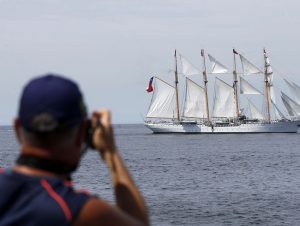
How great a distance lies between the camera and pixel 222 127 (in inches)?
4924

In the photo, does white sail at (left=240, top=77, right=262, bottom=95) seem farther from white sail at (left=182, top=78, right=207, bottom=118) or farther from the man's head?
the man's head

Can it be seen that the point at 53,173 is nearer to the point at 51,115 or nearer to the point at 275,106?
the point at 51,115

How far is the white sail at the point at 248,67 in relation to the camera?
426ft

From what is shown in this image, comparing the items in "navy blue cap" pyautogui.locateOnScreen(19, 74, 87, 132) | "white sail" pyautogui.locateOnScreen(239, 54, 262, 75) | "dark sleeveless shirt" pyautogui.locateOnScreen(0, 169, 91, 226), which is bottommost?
"dark sleeveless shirt" pyautogui.locateOnScreen(0, 169, 91, 226)

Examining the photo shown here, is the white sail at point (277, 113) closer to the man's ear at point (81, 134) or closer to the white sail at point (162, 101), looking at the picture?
the white sail at point (162, 101)

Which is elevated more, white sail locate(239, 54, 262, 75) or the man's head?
white sail locate(239, 54, 262, 75)

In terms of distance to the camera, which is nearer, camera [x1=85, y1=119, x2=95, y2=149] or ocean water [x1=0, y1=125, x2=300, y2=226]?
camera [x1=85, y1=119, x2=95, y2=149]

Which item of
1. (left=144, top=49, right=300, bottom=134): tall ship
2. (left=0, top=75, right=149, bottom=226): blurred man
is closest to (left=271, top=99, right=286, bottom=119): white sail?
(left=144, top=49, right=300, bottom=134): tall ship

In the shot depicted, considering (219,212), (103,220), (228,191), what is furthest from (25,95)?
(228,191)

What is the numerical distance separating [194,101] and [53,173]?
118 meters

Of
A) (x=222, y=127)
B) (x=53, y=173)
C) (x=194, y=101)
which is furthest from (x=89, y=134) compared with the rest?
(x=222, y=127)

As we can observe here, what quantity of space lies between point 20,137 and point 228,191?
3864 cm

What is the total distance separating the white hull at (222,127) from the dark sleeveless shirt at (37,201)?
12268 centimetres

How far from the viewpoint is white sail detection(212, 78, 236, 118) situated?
120m
